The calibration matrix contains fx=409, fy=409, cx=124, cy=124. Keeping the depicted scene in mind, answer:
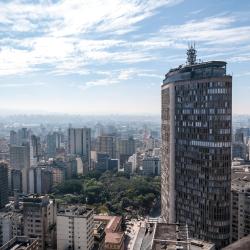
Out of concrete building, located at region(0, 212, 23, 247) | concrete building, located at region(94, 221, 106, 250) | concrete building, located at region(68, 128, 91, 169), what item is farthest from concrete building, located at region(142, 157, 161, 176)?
concrete building, located at region(0, 212, 23, 247)

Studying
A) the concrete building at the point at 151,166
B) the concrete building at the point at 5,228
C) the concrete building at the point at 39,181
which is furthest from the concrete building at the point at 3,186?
the concrete building at the point at 151,166

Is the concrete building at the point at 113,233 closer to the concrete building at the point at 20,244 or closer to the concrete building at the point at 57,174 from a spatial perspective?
the concrete building at the point at 20,244

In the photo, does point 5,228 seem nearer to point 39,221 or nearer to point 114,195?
point 39,221

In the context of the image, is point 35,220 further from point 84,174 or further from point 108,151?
point 108,151

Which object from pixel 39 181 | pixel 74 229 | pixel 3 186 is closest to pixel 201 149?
pixel 74 229

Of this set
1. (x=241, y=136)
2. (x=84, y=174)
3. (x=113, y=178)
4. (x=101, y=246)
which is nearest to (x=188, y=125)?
(x=101, y=246)
